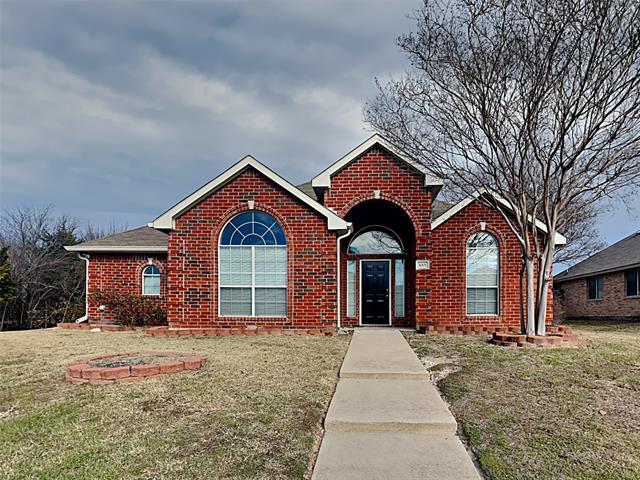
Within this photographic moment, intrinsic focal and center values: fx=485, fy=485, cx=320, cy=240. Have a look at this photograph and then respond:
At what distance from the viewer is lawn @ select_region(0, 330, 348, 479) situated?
3914mm

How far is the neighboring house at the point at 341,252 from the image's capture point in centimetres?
1286

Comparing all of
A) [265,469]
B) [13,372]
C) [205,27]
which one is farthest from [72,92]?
[265,469]

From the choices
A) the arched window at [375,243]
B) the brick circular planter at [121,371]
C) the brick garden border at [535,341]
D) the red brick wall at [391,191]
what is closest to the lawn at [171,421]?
the brick circular planter at [121,371]

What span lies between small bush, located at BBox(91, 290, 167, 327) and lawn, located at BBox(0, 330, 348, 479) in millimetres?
7324

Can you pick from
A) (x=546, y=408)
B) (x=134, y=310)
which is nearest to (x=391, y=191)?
(x=546, y=408)

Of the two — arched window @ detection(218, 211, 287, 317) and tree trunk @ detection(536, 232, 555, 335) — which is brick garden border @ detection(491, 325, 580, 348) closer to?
tree trunk @ detection(536, 232, 555, 335)

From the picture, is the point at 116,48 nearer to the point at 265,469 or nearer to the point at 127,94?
the point at 127,94

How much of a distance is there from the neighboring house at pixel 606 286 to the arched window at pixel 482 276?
899 centimetres

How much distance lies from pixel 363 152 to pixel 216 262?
514cm

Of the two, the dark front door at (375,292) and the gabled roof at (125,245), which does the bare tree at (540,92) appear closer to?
the dark front door at (375,292)

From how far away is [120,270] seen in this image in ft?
55.3

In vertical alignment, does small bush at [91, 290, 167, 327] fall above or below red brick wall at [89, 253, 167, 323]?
below

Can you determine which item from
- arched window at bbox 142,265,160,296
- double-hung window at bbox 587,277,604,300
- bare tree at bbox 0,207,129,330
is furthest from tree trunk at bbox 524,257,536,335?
bare tree at bbox 0,207,129,330

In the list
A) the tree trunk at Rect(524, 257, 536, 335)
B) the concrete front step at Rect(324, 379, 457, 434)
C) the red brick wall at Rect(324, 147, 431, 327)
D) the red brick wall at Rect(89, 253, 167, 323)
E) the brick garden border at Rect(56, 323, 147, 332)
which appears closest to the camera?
the concrete front step at Rect(324, 379, 457, 434)
